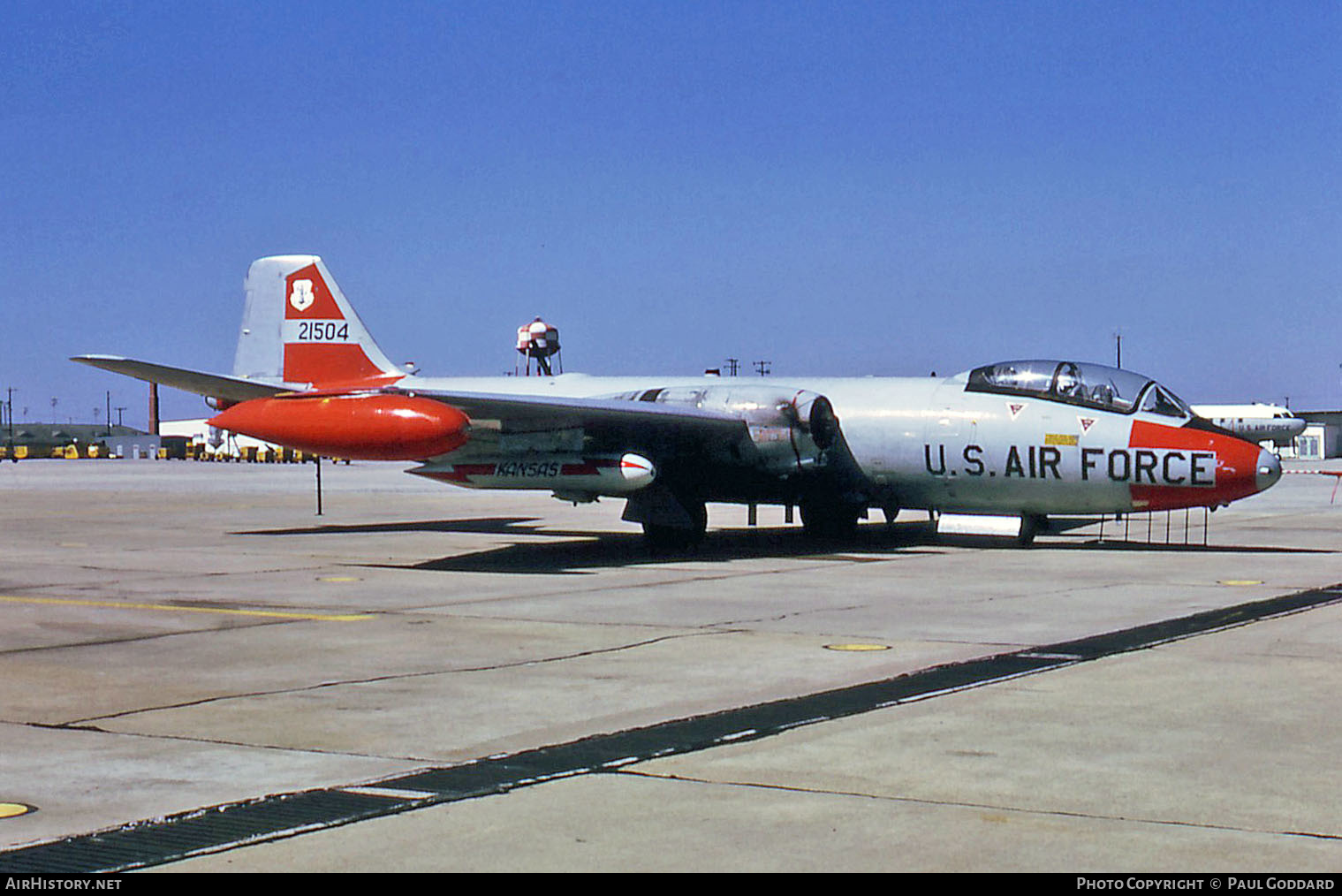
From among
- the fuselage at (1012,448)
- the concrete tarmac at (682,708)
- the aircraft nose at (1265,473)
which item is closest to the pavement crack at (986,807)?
the concrete tarmac at (682,708)

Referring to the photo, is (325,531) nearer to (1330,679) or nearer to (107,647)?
(107,647)

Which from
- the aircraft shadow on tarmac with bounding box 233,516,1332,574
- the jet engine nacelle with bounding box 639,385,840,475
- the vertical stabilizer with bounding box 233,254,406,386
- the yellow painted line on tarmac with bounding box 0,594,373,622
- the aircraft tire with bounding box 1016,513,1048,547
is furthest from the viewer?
the vertical stabilizer with bounding box 233,254,406,386

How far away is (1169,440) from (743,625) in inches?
357

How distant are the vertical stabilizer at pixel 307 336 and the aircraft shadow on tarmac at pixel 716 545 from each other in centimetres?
286

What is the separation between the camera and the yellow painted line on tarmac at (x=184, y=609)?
44.8 ft

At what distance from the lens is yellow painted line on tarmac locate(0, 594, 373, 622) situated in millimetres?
13656

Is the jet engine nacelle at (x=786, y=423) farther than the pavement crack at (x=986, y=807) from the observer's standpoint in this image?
Yes

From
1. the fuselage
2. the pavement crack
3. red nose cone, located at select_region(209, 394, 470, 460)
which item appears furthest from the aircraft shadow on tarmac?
the pavement crack

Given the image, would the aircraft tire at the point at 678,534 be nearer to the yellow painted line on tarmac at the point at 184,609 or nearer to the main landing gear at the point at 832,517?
the main landing gear at the point at 832,517

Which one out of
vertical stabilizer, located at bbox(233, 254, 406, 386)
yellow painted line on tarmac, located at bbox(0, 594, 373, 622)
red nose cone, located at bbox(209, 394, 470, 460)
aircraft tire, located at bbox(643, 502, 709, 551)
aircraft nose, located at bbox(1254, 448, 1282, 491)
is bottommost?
yellow painted line on tarmac, located at bbox(0, 594, 373, 622)

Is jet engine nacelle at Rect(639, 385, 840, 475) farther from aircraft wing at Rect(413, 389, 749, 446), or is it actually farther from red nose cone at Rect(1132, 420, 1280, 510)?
red nose cone at Rect(1132, 420, 1280, 510)

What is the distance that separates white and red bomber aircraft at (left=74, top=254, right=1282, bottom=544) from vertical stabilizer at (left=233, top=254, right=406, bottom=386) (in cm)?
379

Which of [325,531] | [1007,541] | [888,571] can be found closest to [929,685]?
[888,571]
